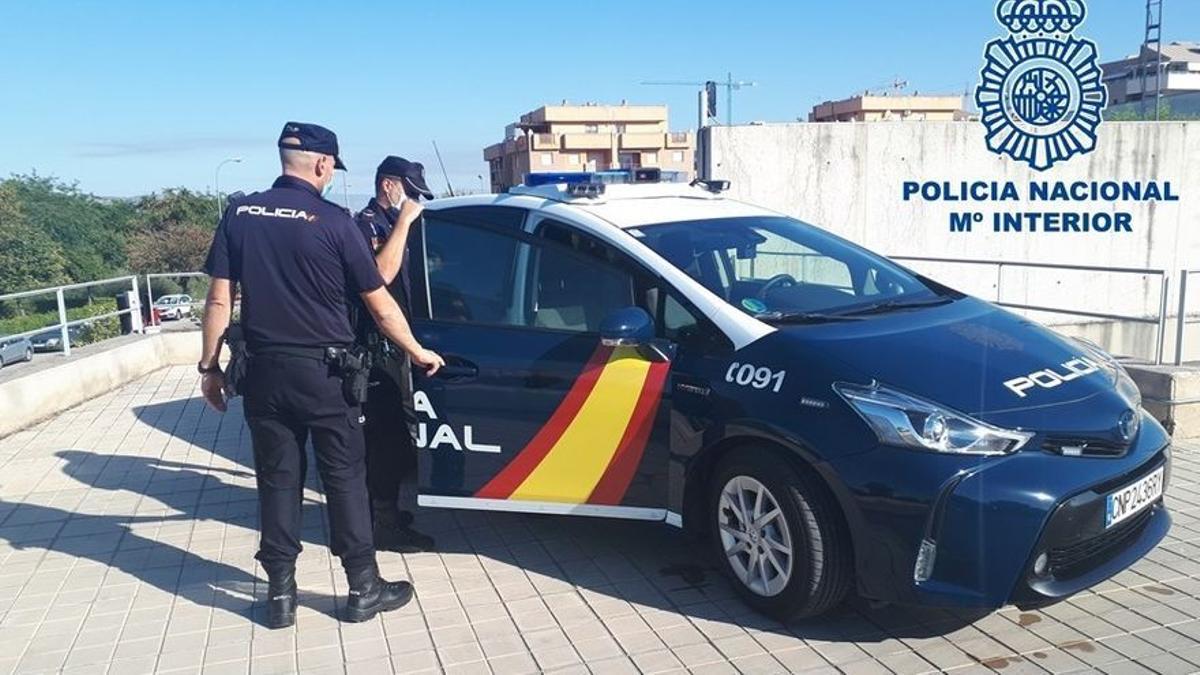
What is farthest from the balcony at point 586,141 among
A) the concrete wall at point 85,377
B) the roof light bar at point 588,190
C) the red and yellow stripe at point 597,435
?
the red and yellow stripe at point 597,435

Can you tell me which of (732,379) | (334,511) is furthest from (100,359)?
(732,379)

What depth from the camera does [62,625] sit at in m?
4.00

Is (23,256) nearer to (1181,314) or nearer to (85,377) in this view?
(85,377)

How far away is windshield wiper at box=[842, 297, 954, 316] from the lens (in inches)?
157

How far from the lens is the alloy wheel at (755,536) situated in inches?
138

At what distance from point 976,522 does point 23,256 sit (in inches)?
2568

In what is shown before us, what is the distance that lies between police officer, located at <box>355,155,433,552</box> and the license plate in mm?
2908

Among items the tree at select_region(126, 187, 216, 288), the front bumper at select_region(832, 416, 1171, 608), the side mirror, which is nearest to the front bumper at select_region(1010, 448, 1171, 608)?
the front bumper at select_region(832, 416, 1171, 608)

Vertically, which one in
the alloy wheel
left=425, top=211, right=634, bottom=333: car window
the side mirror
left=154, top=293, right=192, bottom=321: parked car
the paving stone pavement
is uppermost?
left=425, top=211, right=634, bottom=333: car window

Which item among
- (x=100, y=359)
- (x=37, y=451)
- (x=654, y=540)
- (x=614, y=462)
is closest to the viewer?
(x=614, y=462)

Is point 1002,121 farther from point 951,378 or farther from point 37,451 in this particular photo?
point 37,451

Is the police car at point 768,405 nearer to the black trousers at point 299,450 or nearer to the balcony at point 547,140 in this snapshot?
the black trousers at point 299,450

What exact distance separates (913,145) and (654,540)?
25.6 feet

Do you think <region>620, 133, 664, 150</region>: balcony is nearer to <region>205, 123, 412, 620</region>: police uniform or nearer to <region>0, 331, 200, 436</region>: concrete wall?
<region>0, 331, 200, 436</region>: concrete wall
